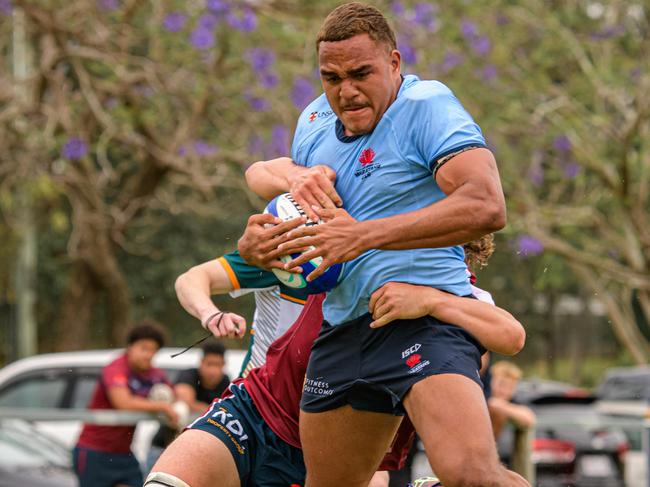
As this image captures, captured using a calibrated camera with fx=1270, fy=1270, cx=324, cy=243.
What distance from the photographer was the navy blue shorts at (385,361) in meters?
4.50

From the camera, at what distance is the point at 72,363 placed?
472 inches

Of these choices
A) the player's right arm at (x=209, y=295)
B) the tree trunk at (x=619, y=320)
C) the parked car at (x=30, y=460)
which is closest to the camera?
the player's right arm at (x=209, y=295)

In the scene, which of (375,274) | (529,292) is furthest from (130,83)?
(529,292)

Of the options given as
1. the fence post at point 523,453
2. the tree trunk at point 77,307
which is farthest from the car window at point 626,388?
the fence post at point 523,453

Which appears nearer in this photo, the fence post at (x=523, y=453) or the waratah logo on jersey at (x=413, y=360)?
the waratah logo on jersey at (x=413, y=360)

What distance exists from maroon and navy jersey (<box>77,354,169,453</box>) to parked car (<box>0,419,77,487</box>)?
665mm

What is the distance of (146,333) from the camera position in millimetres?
9867

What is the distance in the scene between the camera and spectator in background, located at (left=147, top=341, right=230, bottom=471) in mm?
9555

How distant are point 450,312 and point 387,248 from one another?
40cm

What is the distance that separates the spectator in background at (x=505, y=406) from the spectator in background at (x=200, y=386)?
2.06 m

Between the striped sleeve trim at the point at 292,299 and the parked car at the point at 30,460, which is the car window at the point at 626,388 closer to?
the parked car at the point at 30,460

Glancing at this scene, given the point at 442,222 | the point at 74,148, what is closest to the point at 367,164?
the point at 442,222

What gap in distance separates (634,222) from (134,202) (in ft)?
19.4

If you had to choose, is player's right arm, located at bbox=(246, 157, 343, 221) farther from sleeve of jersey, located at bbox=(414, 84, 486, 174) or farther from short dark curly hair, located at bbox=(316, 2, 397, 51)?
short dark curly hair, located at bbox=(316, 2, 397, 51)
